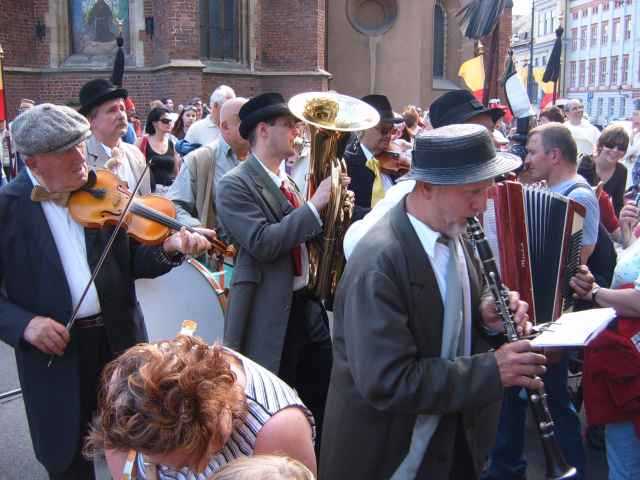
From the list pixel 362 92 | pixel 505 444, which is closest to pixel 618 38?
pixel 362 92

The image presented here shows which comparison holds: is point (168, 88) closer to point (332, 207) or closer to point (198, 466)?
point (332, 207)

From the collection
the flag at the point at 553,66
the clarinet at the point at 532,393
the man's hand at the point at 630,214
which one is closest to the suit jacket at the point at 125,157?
the clarinet at the point at 532,393

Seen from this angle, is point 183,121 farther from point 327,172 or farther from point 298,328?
point 298,328

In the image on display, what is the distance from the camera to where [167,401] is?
1.60 metres

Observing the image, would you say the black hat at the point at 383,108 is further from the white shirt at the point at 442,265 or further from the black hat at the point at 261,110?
the white shirt at the point at 442,265

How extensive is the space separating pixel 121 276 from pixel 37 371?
51cm

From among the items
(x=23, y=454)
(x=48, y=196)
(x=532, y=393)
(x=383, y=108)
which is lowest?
(x=23, y=454)

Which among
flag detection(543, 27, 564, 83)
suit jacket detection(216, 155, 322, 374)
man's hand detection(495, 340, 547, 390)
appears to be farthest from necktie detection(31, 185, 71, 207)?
flag detection(543, 27, 564, 83)

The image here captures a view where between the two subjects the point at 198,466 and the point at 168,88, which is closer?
the point at 198,466

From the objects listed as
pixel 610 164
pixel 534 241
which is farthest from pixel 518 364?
pixel 610 164

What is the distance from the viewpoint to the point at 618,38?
216 ft

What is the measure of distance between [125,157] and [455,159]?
3004mm

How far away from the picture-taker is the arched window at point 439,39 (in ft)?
77.2

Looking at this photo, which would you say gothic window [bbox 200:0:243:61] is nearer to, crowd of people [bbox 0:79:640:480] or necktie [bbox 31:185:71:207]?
crowd of people [bbox 0:79:640:480]
